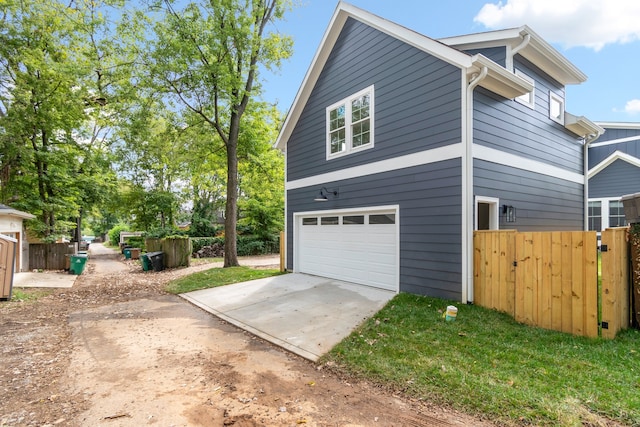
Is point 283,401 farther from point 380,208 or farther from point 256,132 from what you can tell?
point 256,132

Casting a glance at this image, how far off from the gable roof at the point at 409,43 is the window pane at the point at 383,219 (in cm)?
335

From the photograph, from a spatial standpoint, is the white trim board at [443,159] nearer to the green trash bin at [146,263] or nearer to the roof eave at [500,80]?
the roof eave at [500,80]

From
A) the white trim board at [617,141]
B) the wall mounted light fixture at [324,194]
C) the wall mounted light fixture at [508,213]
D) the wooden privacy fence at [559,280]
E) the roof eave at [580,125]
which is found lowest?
the wooden privacy fence at [559,280]

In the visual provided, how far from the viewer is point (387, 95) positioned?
24.4ft

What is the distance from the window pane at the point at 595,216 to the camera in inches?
483

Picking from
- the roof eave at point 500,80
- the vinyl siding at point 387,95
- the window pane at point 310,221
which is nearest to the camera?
the roof eave at point 500,80

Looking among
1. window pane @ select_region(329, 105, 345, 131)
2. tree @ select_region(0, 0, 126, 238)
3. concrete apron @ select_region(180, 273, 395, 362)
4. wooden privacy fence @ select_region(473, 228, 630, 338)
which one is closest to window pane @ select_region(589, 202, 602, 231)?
wooden privacy fence @ select_region(473, 228, 630, 338)

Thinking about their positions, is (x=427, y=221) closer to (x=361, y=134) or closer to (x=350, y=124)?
(x=361, y=134)

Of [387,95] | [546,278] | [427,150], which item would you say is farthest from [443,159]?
[546,278]

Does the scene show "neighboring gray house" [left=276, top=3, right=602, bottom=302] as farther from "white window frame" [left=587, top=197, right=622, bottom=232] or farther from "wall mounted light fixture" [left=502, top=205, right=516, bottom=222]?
"white window frame" [left=587, top=197, right=622, bottom=232]

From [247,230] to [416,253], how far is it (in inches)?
651

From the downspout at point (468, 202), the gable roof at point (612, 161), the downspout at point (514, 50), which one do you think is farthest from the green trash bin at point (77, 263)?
the gable roof at point (612, 161)

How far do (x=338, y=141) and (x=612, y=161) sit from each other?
37.5 ft

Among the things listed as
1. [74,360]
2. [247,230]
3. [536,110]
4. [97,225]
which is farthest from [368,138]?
[97,225]
